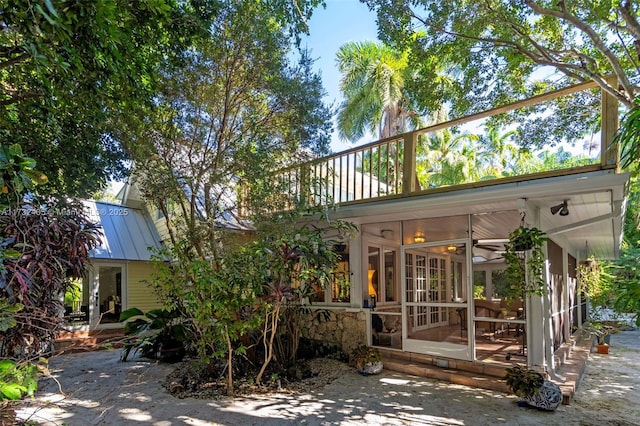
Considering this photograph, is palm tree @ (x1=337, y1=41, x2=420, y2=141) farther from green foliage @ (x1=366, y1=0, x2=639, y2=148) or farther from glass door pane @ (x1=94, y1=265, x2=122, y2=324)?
glass door pane @ (x1=94, y1=265, x2=122, y2=324)

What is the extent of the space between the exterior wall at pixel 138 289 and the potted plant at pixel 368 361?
6.95m

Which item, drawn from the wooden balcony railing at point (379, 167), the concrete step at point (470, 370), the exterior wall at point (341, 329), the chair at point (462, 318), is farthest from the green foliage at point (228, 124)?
the chair at point (462, 318)

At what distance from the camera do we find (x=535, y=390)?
15.7 ft

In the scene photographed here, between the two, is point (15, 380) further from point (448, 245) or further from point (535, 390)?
Answer: point (448, 245)

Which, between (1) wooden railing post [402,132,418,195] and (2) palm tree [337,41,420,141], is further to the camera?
(2) palm tree [337,41,420,141]

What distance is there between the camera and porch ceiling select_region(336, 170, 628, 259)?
4.93 m

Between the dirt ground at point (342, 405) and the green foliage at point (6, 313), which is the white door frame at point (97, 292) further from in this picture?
the green foliage at point (6, 313)

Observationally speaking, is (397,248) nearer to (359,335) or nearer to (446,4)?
(359,335)

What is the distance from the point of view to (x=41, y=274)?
271cm

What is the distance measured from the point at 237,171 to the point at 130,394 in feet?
12.2

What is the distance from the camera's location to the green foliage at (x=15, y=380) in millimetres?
2135

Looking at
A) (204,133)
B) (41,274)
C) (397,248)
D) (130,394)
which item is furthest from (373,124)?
(41,274)

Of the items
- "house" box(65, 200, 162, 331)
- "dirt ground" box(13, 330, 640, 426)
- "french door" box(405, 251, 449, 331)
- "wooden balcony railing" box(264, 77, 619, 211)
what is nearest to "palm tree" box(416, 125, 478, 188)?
"french door" box(405, 251, 449, 331)

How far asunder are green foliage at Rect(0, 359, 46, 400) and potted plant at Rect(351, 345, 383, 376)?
4970 millimetres
